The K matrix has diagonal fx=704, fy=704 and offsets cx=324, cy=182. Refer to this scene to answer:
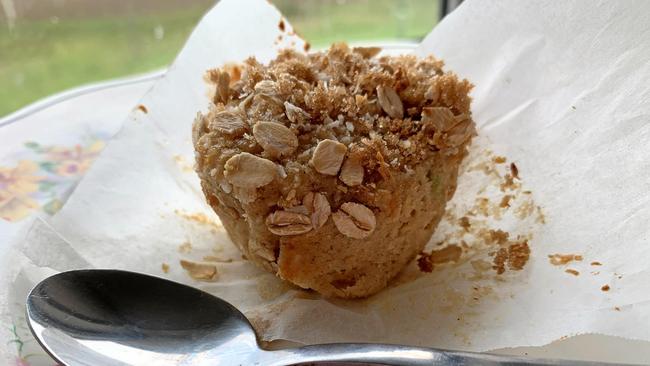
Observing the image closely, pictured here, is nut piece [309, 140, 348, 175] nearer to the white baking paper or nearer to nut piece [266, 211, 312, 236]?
nut piece [266, 211, 312, 236]

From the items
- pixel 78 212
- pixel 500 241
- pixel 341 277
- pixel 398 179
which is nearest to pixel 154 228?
pixel 78 212

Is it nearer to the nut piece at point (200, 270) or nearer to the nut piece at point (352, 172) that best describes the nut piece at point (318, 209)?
the nut piece at point (352, 172)

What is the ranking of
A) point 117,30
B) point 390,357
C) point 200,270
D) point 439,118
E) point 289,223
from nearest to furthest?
1. point 390,357
2. point 289,223
3. point 439,118
4. point 200,270
5. point 117,30

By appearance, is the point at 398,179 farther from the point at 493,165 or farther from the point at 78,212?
the point at 78,212

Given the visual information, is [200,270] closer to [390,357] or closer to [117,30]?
[390,357]

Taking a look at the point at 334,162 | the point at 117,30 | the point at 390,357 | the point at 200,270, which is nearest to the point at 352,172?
the point at 334,162

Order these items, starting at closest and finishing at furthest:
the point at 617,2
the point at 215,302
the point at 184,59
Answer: the point at 215,302 → the point at 617,2 → the point at 184,59
